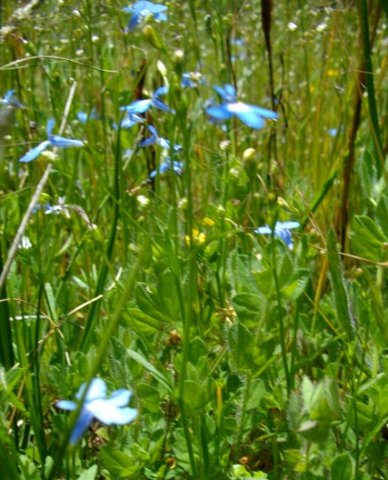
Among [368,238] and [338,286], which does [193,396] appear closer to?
[338,286]

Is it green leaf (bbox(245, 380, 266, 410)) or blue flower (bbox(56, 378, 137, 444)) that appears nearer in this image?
blue flower (bbox(56, 378, 137, 444))

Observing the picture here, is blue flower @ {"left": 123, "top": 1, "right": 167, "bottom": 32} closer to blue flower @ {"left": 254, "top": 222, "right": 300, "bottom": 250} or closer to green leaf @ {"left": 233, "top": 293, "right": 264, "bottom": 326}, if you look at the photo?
blue flower @ {"left": 254, "top": 222, "right": 300, "bottom": 250}

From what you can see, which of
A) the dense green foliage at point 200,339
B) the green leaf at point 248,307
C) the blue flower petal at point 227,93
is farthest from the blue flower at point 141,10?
the green leaf at point 248,307

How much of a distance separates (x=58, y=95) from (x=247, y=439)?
81cm

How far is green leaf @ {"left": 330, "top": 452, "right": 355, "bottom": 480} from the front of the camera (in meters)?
0.93

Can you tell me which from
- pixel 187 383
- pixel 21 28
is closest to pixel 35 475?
pixel 187 383

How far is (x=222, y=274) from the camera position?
124cm

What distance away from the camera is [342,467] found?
3.08 feet

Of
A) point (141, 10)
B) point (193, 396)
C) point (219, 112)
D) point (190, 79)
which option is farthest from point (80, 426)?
point (141, 10)

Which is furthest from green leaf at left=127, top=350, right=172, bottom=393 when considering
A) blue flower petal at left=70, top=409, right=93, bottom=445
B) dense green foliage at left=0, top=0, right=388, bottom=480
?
blue flower petal at left=70, top=409, right=93, bottom=445

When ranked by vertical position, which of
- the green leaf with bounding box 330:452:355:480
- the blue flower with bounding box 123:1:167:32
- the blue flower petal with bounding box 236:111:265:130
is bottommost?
the green leaf with bounding box 330:452:355:480

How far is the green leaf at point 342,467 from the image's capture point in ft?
3.06

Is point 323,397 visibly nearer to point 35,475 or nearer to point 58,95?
point 35,475

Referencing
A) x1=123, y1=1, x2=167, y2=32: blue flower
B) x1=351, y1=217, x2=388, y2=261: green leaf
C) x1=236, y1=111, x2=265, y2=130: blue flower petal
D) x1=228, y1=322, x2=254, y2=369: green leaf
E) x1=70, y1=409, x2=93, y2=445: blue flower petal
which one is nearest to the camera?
x1=70, y1=409, x2=93, y2=445: blue flower petal
